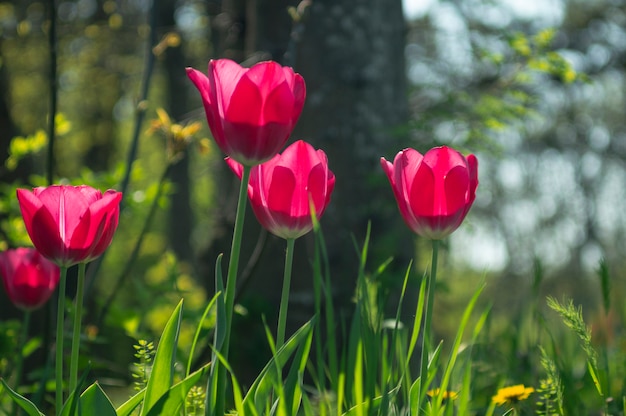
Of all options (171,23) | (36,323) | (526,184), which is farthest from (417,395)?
(526,184)

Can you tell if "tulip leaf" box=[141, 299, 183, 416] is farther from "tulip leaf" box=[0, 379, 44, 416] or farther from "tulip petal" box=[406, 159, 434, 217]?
"tulip petal" box=[406, 159, 434, 217]

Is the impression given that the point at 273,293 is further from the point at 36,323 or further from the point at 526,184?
the point at 526,184

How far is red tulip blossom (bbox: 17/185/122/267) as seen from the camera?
48.5 inches

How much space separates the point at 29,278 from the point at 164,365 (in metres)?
0.78

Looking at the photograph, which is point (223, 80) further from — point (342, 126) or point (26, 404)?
point (342, 126)

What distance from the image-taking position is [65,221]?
1.26 m

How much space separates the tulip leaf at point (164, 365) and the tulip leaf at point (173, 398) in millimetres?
24

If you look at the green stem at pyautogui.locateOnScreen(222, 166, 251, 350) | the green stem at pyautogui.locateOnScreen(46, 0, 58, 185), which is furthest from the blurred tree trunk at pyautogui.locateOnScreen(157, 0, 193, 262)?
the green stem at pyautogui.locateOnScreen(222, 166, 251, 350)

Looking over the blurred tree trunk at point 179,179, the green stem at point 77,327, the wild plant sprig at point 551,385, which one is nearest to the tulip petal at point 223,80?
the green stem at point 77,327

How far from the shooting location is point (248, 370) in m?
3.09

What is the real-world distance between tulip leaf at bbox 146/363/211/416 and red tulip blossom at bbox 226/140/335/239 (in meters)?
0.26

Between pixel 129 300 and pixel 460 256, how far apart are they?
5133 mm

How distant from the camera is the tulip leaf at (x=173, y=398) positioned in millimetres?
1131

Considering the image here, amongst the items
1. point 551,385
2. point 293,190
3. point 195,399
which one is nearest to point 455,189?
point 293,190
